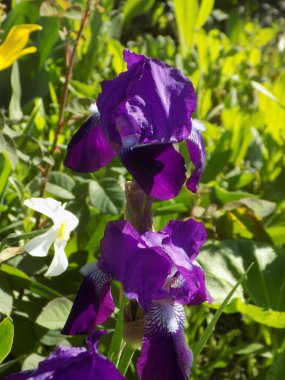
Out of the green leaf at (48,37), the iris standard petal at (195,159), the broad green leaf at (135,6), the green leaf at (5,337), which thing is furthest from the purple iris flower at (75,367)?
the broad green leaf at (135,6)

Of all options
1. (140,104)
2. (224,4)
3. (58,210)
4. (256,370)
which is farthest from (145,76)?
(224,4)

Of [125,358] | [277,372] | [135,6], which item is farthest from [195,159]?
[135,6]

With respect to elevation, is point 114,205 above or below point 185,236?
below

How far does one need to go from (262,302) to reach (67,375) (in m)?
0.92

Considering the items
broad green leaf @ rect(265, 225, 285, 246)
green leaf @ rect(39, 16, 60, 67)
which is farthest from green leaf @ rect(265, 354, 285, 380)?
green leaf @ rect(39, 16, 60, 67)

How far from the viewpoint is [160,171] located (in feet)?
3.04

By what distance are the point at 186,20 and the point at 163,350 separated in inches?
99.7

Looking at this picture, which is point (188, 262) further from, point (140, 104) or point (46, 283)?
point (46, 283)

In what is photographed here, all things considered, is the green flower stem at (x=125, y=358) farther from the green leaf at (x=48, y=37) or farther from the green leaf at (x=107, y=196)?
the green leaf at (x=48, y=37)

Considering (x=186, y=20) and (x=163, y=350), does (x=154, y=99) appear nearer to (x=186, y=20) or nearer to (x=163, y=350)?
(x=163, y=350)

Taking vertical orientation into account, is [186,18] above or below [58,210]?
below

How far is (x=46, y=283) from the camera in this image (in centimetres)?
164

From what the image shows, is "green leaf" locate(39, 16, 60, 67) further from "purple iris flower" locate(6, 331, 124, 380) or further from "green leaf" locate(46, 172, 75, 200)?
"purple iris flower" locate(6, 331, 124, 380)

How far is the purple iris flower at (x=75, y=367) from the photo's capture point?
0.83m
